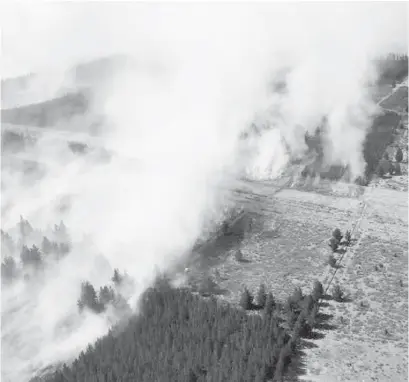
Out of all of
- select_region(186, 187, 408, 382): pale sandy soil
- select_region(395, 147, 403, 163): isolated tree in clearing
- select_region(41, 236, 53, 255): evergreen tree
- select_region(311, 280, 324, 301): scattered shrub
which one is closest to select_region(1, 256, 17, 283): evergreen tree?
select_region(41, 236, 53, 255): evergreen tree

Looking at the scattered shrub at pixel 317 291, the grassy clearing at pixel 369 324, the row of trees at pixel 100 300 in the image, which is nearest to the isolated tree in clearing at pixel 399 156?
the grassy clearing at pixel 369 324

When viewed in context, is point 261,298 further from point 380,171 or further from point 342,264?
point 380,171

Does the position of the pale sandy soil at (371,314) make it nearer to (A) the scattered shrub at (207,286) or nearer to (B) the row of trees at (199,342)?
(B) the row of trees at (199,342)

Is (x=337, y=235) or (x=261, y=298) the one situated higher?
(x=337, y=235)

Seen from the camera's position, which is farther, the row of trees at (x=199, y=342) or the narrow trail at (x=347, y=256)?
the narrow trail at (x=347, y=256)

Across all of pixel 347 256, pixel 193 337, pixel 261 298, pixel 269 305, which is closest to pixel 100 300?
pixel 193 337

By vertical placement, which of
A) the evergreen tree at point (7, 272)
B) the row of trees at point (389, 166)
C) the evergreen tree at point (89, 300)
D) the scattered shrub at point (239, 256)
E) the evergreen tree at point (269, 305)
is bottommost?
the evergreen tree at point (7, 272)

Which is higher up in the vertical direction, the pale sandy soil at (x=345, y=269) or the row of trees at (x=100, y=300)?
the pale sandy soil at (x=345, y=269)

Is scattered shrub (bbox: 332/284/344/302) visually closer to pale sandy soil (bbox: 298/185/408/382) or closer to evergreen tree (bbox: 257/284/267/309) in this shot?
pale sandy soil (bbox: 298/185/408/382)

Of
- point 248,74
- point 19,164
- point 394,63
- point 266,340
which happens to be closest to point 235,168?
point 248,74

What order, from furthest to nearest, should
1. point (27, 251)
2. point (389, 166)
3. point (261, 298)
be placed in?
point (389, 166) → point (27, 251) → point (261, 298)
